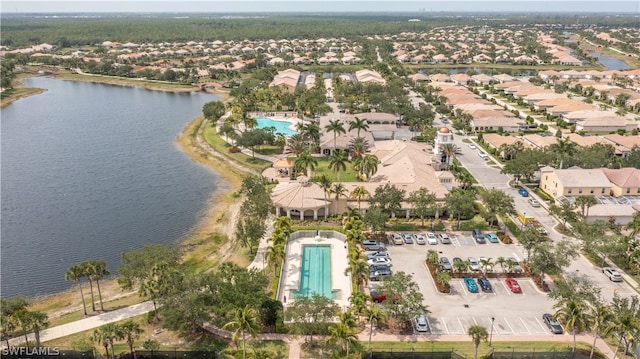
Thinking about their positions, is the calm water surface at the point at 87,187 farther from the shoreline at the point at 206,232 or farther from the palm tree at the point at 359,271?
the palm tree at the point at 359,271

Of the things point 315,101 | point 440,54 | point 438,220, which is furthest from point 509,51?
point 438,220

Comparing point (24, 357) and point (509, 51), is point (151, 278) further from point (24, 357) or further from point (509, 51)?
point (509, 51)

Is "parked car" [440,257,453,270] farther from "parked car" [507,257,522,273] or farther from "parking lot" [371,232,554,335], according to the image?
"parked car" [507,257,522,273]

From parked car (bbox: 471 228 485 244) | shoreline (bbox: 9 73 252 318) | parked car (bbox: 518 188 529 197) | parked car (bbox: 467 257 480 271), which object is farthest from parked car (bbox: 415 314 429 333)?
parked car (bbox: 518 188 529 197)

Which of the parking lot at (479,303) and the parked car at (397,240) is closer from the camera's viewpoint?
the parking lot at (479,303)

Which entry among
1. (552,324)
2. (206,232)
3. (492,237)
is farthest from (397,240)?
(206,232)

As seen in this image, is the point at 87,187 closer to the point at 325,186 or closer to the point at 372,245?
the point at 325,186

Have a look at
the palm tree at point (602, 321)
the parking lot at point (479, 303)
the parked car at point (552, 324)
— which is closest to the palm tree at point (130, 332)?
the parking lot at point (479, 303)
